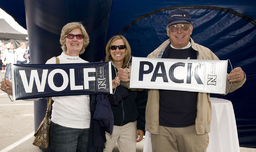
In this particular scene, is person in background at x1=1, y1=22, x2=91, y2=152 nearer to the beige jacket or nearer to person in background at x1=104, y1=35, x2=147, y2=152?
person in background at x1=104, y1=35, x2=147, y2=152

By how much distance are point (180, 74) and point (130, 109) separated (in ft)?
1.94

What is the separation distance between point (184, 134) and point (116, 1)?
7.59 ft

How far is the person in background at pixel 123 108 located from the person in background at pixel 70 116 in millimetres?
316

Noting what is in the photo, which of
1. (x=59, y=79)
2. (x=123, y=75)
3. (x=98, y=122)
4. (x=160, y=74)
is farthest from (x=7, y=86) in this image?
(x=160, y=74)

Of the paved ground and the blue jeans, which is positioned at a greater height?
the blue jeans

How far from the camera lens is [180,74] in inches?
71.7

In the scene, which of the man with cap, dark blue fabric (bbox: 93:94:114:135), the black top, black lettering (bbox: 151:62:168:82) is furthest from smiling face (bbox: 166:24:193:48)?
dark blue fabric (bbox: 93:94:114:135)

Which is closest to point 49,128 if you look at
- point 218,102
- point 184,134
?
point 184,134

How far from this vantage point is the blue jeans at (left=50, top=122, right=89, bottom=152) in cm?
156

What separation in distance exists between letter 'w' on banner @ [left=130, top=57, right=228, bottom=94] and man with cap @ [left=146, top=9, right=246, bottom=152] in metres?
0.06

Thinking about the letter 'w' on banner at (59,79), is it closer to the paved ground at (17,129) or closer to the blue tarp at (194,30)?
the blue tarp at (194,30)

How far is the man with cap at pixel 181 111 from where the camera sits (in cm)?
167

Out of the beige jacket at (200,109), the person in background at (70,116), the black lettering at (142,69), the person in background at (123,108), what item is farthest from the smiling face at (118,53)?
the beige jacket at (200,109)

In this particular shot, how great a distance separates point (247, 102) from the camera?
10.6ft
